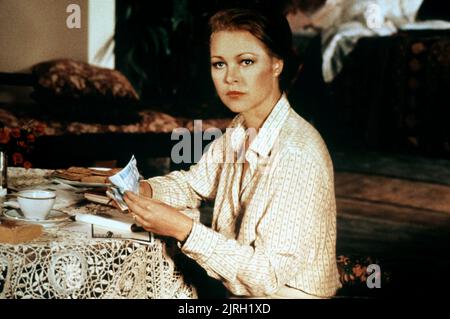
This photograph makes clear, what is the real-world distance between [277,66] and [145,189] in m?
0.52

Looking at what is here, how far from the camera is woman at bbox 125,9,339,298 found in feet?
4.40

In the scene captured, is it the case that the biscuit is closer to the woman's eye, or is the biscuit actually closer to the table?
the table

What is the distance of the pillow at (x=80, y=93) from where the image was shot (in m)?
3.51

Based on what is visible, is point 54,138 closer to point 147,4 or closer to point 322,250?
point 147,4

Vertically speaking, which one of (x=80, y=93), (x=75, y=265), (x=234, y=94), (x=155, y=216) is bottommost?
(x=75, y=265)

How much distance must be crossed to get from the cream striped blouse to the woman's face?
72mm

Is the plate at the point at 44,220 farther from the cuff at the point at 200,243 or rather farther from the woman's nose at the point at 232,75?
the woman's nose at the point at 232,75

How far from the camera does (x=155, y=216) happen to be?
4.15 ft

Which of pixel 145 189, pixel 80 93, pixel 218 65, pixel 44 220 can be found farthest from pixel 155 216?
pixel 80 93

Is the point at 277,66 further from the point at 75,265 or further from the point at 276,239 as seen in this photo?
the point at 75,265

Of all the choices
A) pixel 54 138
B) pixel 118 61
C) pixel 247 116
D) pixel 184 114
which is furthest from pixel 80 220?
pixel 118 61

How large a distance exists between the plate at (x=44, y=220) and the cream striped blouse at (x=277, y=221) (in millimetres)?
314

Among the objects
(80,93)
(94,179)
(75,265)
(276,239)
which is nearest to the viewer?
(75,265)

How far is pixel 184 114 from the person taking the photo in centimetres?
391
